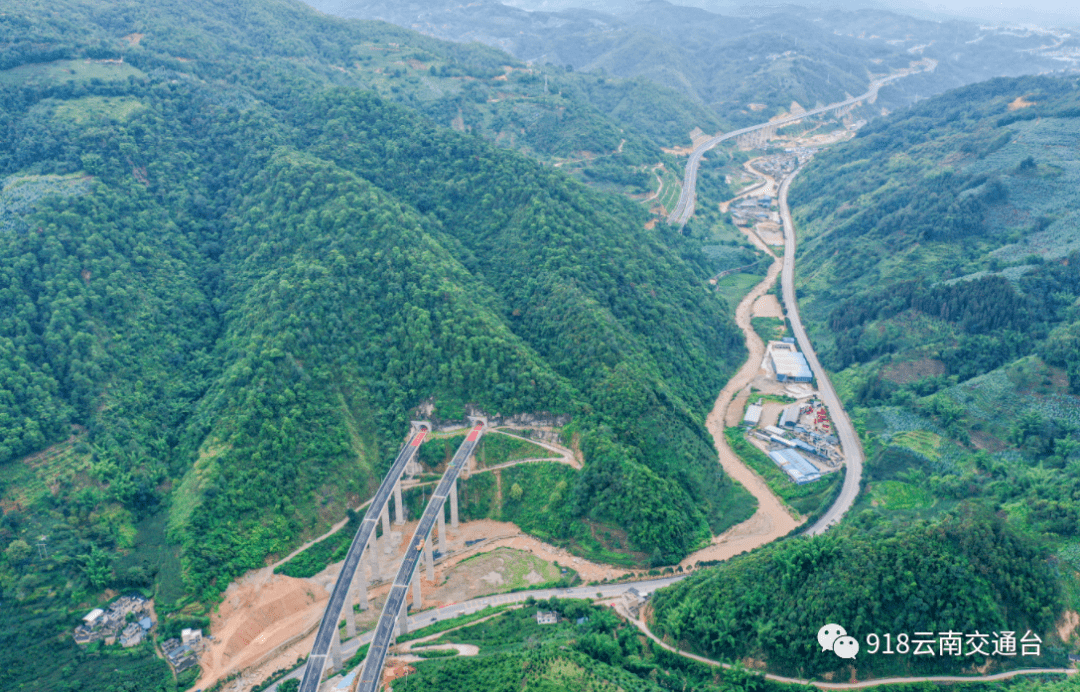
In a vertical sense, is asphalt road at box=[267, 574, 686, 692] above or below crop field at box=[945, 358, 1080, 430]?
below

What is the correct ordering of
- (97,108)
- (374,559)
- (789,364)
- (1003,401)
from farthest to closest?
(789,364) < (97,108) < (1003,401) < (374,559)

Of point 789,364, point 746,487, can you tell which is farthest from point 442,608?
point 789,364

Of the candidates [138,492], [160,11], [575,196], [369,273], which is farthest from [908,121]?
[138,492]

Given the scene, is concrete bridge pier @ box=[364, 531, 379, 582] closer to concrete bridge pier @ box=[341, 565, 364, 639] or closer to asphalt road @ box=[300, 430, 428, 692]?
asphalt road @ box=[300, 430, 428, 692]

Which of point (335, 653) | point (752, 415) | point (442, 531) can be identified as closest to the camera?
point (335, 653)

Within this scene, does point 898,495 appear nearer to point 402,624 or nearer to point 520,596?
point 520,596

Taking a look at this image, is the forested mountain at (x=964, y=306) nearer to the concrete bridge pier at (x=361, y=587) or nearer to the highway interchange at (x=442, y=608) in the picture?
the highway interchange at (x=442, y=608)

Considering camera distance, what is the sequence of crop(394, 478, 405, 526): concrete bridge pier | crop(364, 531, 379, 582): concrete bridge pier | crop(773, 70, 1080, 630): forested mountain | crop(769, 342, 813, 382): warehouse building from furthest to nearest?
crop(769, 342, 813, 382): warehouse building, crop(394, 478, 405, 526): concrete bridge pier, crop(773, 70, 1080, 630): forested mountain, crop(364, 531, 379, 582): concrete bridge pier

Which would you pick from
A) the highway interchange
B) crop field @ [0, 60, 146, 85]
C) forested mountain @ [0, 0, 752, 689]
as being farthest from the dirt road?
crop field @ [0, 60, 146, 85]
